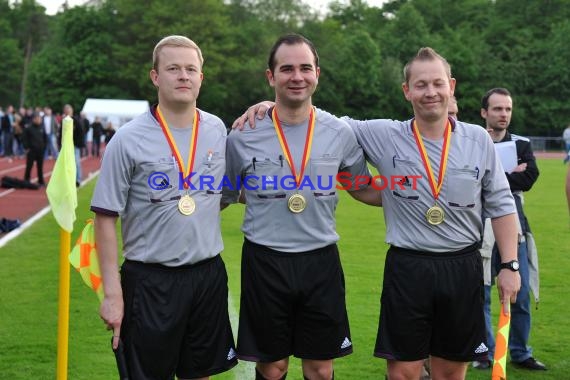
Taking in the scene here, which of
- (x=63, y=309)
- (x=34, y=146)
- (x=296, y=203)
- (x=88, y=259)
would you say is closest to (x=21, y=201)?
(x=34, y=146)

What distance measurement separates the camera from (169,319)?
3.82 m

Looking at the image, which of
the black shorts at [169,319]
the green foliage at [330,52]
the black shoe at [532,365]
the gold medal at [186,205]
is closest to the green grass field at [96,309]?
the black shoe at [532,365]

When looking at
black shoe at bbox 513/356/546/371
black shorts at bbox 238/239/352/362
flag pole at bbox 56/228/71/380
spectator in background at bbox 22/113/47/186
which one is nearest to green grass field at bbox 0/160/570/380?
black shoe at bbox 513/356/546/371

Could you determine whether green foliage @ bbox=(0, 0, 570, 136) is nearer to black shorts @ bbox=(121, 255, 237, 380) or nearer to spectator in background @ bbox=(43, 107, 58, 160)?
spectator in background @ bbox=(43, 107, 58, 160)

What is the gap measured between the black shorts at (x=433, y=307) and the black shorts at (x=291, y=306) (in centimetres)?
28

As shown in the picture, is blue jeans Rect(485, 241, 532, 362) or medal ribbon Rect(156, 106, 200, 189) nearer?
medal ribbon Rect(156, 106, 200, 189)

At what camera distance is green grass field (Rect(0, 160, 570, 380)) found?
566cm

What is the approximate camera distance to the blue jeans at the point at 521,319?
5660 millimetres

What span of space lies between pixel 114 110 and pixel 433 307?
40.4 m

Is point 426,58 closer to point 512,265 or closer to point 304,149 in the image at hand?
point 304,149

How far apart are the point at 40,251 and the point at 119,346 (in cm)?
668

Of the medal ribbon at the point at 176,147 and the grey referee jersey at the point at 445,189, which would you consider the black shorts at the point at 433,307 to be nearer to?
the grey referee jersey at the point at 445,189

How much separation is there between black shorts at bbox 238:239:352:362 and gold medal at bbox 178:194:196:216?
45 centimetres

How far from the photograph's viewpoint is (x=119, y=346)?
3.79 metres
